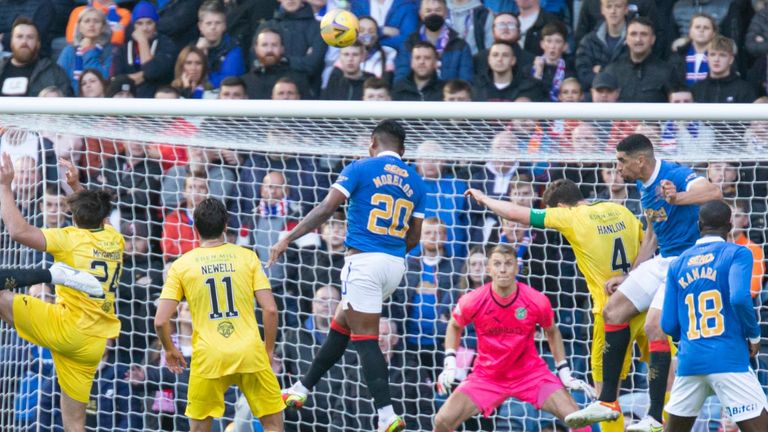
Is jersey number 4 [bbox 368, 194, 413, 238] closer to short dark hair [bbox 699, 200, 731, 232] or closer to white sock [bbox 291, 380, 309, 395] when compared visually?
white sock [bbox 291, 380, 309, 395]

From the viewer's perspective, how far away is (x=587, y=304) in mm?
11984

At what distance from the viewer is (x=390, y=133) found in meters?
9.98

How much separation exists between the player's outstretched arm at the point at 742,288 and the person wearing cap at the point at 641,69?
3.77m

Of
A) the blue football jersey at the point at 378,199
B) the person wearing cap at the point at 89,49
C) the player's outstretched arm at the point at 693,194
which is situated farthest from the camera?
the person wearing cap at the point at 89,49

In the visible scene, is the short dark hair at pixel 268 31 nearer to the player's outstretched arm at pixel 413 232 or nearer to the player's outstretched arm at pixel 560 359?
the player's outstretched arm at pixel 413 232

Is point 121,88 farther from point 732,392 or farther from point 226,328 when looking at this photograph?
point 732,392

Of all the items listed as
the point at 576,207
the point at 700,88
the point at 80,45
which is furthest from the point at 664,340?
the point at 80,45

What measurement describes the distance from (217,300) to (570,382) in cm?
263

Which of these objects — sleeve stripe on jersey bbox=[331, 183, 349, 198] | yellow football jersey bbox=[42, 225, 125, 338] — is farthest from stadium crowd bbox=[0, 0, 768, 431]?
sleeve stripe on jersey bbox=[331, 183, 349, 198]

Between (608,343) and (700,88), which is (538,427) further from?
(700,88)

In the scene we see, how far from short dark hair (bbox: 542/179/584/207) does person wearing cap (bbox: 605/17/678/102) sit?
2370 millimetres

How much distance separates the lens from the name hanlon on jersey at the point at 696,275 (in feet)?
29.3

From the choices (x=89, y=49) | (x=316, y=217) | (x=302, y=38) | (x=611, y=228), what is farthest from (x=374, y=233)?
(x=89, y=49)

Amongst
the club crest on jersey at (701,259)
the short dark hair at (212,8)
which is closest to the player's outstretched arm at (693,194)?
the club crest on jersey at (701,259)
